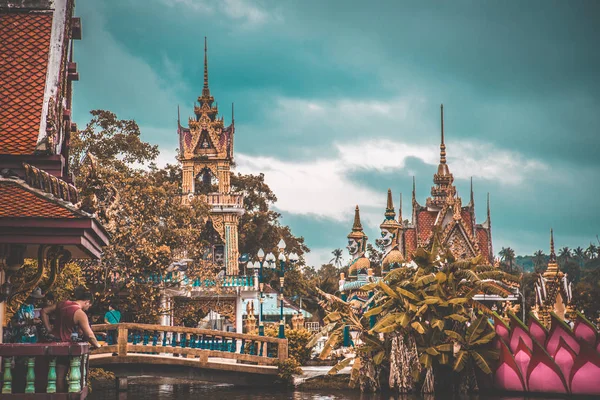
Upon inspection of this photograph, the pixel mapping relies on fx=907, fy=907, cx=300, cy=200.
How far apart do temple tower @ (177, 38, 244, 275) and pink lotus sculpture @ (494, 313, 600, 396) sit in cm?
2959

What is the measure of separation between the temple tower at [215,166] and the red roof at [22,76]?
37.6 m

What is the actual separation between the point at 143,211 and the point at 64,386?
24.3 m

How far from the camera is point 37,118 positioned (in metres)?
11.0

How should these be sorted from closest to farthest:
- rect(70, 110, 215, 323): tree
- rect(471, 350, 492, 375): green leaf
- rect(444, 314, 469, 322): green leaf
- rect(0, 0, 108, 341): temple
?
rect(0, 0, 108, 341): temple → rect(471, 350, 492, 375): green leaf → rect(444, 314, 469, 322): green leaf → rect(70, 110, 215, 323): tree

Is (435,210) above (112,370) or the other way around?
above

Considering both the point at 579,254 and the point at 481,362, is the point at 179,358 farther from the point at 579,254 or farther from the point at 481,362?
the point at 579,254

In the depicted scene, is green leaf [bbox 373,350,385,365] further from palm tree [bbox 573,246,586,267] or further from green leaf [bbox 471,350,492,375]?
palm tree [bbox 573,246,586,267]

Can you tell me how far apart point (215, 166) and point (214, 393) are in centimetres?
2775

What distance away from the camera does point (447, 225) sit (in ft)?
140

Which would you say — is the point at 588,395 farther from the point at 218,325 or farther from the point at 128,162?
the point at 128,162

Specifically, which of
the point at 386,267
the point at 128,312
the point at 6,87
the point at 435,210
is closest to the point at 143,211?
the point at 128,312

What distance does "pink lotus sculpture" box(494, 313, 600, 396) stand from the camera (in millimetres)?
20250

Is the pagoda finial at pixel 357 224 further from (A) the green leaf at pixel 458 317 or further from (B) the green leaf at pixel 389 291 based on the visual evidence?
(A) the green leaf at pixel 458 317

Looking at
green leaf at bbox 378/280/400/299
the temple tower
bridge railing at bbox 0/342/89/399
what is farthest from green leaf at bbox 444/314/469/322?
the temple tower
